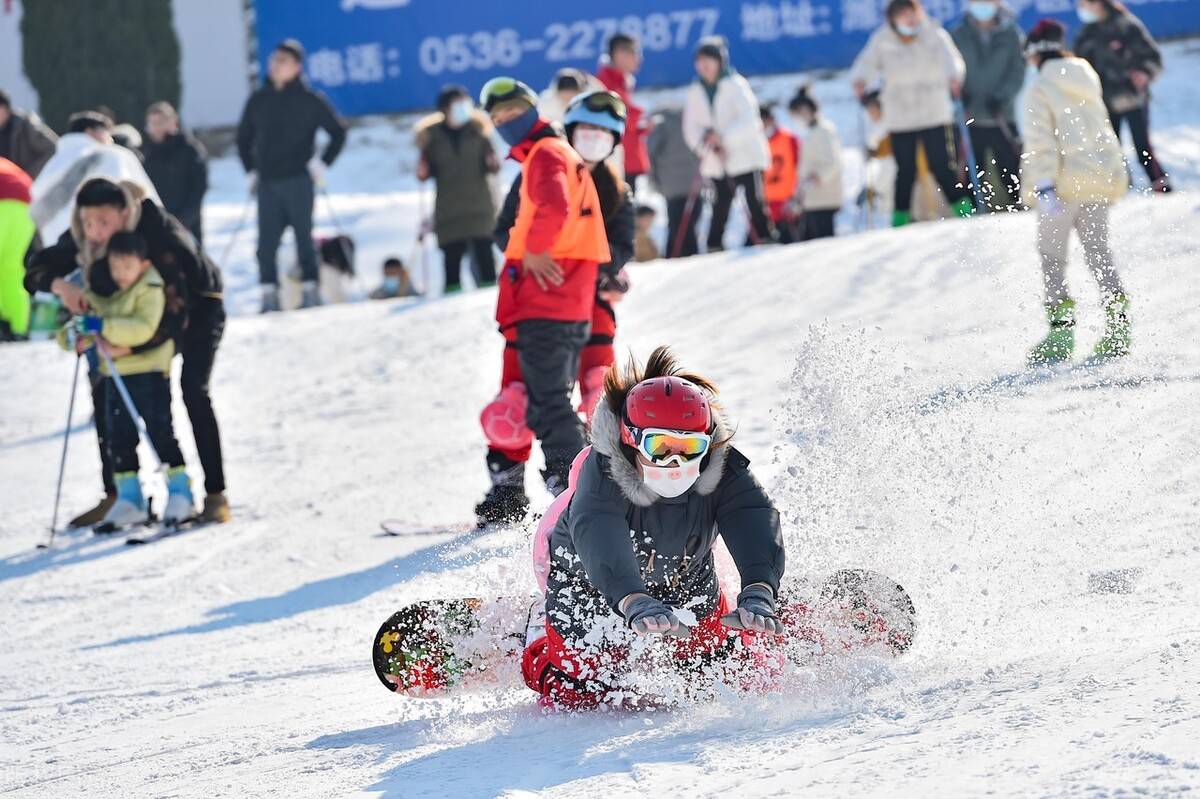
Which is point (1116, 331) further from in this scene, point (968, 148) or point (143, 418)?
point (143, 418)

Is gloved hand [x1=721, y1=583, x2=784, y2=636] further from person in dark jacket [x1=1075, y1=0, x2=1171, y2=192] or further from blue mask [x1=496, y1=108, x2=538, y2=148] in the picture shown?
person in dark jacket [x1=1075, y1=0, x2=1171, y2=192]

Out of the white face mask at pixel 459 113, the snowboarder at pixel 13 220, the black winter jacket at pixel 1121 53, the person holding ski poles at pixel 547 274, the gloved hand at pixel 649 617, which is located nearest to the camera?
the gloved hand at pixel 649 617

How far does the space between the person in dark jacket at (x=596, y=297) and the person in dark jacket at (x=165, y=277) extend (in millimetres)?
1485

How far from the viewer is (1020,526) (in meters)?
5.84

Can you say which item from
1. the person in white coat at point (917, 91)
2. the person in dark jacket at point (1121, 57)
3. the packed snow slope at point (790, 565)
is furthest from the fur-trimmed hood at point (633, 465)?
the person in dark jacket at point (1121, 57)

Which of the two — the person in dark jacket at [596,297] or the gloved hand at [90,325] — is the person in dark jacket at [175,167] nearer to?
the gloved hand at [90,325]

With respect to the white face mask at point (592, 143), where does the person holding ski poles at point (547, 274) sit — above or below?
below

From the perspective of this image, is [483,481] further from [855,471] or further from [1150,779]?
[1150,779]

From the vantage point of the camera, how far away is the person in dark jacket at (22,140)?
1195 centimetres

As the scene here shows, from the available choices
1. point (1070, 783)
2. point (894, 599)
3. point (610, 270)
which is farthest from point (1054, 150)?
point (1070, 783)

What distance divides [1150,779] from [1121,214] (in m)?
8.73

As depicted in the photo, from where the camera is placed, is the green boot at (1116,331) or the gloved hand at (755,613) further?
the green boot at (1116,331)

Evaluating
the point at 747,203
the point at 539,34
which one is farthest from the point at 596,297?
the point at 539,34

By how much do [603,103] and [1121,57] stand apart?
6384 mm
